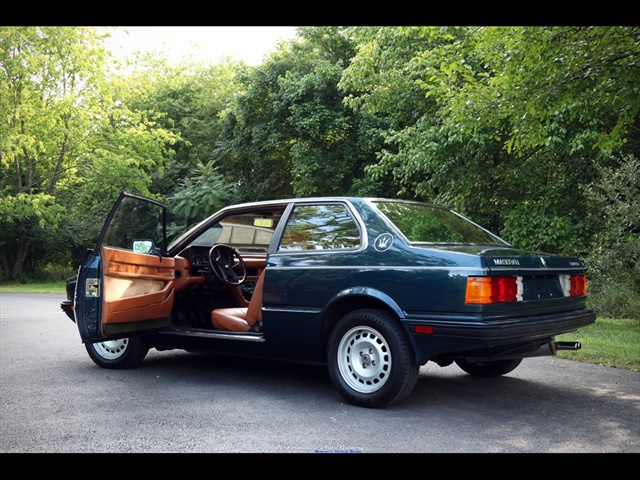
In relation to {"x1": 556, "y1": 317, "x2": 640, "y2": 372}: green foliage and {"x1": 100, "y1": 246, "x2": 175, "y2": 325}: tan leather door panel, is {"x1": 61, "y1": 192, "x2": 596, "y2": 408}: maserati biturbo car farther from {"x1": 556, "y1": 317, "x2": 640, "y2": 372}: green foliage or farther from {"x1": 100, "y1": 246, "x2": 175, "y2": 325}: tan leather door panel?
{"x1": 556, "y1": 317, "x2": 640, "y2": 372}: green foliage

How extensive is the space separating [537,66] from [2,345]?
26.0 feet

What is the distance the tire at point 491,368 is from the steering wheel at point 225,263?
2524 mm

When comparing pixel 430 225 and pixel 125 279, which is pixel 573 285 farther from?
pixel 125 279

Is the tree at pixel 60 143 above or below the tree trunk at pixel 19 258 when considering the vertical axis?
above

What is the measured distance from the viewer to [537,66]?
841 centimetres

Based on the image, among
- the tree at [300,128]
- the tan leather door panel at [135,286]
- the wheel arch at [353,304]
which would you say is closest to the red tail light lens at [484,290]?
the wheel arch at [353,304]

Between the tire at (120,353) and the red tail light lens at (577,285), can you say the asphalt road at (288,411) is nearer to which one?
the tire at (120,353)

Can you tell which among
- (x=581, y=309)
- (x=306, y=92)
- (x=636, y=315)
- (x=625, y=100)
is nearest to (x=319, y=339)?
(x=581, y=309)

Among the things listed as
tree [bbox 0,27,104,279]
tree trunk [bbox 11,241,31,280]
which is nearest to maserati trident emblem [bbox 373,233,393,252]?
tree [bbox 0,27,104,279]

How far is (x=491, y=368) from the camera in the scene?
21.7 ft

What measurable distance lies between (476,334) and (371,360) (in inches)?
37.4

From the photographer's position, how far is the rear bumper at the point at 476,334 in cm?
479

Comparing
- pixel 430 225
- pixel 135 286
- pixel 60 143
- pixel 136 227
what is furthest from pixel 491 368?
pixel 60 143

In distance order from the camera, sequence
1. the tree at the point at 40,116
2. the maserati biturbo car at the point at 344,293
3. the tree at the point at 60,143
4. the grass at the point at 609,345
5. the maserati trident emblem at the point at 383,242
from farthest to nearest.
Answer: the tree at the point at 60,143
the tree at the point at 40,116
the grass at the point at 609,345
the maserati trident emblem at the point at 383,242
the maserati biturbo car at the point at 344,293
